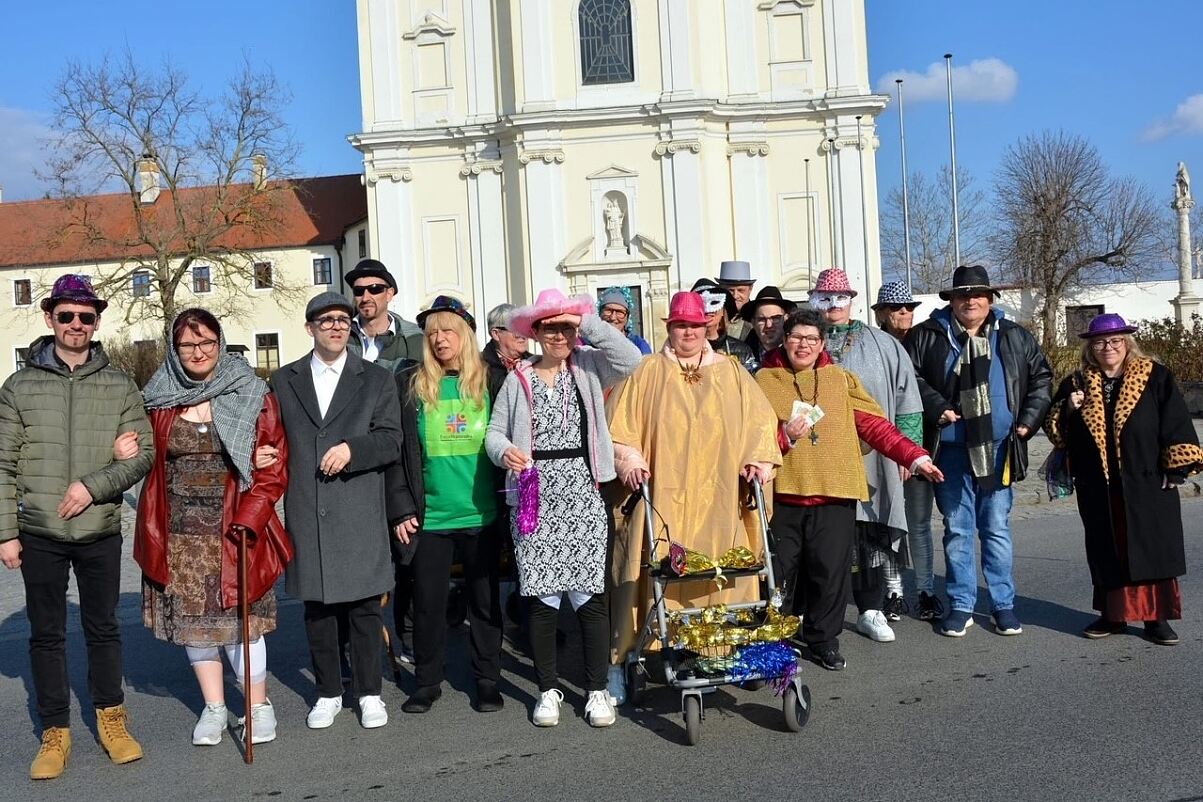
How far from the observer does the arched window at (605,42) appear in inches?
1534

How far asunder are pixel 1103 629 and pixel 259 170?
3607cm

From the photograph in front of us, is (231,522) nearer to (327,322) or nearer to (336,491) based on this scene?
(336,491)

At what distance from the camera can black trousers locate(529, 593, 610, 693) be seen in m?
5.82

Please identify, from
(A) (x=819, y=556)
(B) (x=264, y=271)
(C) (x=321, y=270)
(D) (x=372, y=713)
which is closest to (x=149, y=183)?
(C) (x=321, y=270)

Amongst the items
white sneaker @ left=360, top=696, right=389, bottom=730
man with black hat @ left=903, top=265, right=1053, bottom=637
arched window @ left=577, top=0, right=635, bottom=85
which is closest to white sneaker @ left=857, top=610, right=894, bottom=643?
man with black hat @ left=903, top=265, right=1053, bottom=637

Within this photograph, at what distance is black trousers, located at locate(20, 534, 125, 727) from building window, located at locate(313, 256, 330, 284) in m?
50.6

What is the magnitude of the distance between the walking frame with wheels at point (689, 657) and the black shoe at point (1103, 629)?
2.22m

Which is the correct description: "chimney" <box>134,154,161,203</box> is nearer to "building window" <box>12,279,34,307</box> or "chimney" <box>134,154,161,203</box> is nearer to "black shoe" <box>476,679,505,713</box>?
"building window" <box>12,279,34,307</box>

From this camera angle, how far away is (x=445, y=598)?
621 centimetres

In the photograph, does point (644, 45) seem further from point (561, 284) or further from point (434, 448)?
point (434, 448)

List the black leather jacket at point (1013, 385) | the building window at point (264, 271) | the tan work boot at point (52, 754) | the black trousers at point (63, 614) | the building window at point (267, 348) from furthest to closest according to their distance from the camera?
1. the building window at point (267, 348)
2. the building window at point (264, 271)
3. the black leather jacket at point (1013, 385)
4. the black trousers at point (63, 614)
5. the tan work boot at point (52, 754)

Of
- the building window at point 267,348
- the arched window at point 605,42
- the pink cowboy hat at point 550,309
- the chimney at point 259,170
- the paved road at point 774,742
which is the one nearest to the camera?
the paved road at point 774,742

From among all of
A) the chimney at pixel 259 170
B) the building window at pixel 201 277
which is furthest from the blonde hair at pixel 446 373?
the building window at pixel 201 277

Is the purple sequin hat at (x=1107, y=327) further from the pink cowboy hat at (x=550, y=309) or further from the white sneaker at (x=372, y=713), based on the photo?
the white sneaker at (x=372, y=713)
